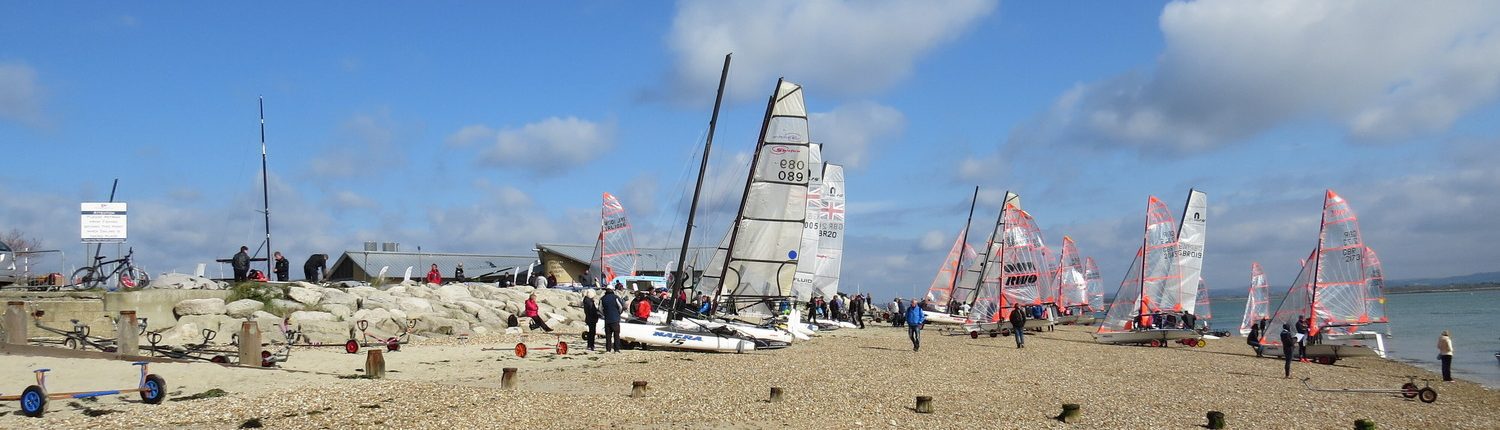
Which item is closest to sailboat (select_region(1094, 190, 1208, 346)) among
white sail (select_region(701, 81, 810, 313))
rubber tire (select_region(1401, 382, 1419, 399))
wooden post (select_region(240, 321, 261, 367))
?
white sail (select_region(701, 81, 810, 313))

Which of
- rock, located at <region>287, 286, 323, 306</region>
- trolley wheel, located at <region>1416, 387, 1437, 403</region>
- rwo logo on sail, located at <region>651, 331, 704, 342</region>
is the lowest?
trolley wheel, located at <region>1416, 387, 1437, 403</region>

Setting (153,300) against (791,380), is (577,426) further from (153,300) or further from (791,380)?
(153,300)

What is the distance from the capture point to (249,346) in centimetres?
1543

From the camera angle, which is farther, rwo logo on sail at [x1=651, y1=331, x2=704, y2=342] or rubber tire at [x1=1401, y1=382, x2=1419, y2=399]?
rwo logo on sail at [x1=651, y1=331, x2=704, y2=342]

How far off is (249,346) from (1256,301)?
36.1m

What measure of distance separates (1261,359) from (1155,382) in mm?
10437

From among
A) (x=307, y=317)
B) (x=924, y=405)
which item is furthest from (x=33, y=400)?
(x=307, y=317)

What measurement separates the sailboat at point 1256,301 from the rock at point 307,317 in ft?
100

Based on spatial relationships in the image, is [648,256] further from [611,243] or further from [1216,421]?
[1216,421]

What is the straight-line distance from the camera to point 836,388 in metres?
16.1

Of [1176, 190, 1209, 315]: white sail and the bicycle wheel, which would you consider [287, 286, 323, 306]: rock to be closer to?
the bicycle wheel

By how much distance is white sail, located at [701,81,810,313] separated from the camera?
26125mm

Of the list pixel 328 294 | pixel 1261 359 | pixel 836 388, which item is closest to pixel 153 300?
pixel 328 294

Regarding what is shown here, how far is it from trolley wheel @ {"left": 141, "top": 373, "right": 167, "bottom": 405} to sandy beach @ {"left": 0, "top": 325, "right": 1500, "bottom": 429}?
0.41ft
